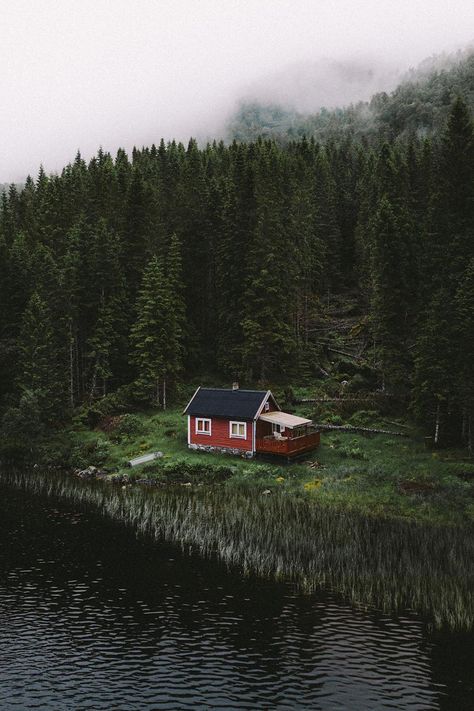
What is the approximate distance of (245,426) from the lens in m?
43.9

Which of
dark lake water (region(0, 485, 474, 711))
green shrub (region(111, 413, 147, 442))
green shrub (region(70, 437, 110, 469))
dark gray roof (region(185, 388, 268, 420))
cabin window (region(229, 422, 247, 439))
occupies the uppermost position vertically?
dark gray roof (region(185, 388, 268, 420))

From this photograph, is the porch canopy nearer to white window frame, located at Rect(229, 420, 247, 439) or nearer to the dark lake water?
white window frame, located at Rect(229, 420, 247, 439)

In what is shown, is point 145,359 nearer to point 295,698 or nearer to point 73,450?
point 73,450

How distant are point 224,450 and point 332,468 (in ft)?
33.9

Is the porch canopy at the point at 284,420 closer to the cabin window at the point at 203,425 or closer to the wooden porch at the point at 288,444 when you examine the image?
the wooden porch at the point at 288,444

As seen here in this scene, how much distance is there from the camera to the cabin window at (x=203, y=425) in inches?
1815

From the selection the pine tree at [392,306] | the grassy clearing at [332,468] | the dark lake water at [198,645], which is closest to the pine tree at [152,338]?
the grassy clearing at [332,468]

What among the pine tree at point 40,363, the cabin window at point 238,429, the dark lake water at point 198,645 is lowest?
the dark lake water at point 198,645

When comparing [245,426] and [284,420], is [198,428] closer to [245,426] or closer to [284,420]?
[245,426]

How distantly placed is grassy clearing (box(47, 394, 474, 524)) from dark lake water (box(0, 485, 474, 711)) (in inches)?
439

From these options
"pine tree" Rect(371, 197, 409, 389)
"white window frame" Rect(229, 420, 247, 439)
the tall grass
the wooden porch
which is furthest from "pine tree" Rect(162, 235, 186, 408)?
the tall grass

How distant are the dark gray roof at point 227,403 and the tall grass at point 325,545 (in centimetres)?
1065

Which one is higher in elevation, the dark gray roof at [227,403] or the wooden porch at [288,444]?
the dark gray roof at [227,403]

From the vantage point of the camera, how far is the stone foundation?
1725 inches
